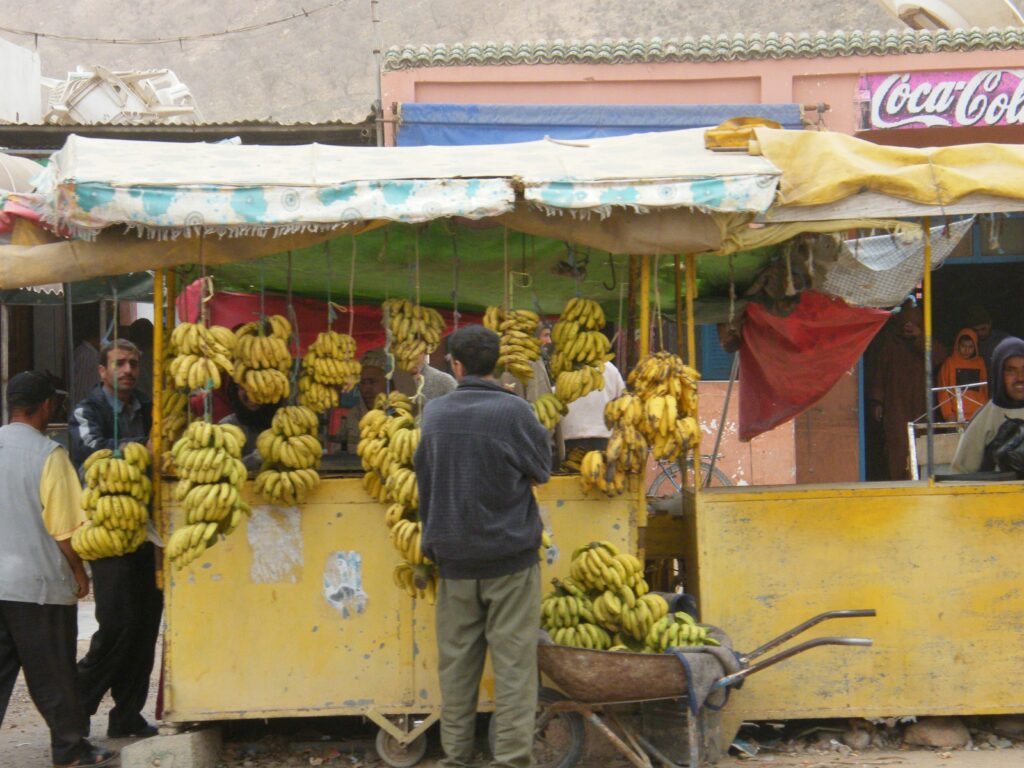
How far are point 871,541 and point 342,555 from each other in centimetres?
248

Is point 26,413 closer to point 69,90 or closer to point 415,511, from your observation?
point 415,511

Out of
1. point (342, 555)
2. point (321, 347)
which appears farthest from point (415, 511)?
point (321, 347)

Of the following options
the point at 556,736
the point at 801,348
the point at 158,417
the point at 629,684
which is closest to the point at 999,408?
the point at 801,348

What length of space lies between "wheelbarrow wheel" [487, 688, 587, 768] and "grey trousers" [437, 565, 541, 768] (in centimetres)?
32

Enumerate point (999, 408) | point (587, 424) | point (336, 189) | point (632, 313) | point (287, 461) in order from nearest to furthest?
point (336, 189) → point (287, 461) → point (999, 408) → point (632, 313) → point (587, 424)

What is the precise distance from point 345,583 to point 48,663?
1.39m

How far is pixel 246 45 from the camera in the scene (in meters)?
53.6

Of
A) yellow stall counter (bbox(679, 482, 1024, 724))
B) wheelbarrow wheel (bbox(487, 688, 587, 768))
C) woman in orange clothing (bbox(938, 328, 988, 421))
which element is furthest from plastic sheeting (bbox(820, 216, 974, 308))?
woman in orange clothing (bbox(938, 328, 988, 421))

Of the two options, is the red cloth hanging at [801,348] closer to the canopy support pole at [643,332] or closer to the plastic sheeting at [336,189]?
the canopy support pole at [643,332]

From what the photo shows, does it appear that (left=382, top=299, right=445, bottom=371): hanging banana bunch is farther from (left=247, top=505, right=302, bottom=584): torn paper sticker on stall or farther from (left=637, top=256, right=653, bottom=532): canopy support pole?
(left=637, top=256, right=653, bottom=532): canopy support pole

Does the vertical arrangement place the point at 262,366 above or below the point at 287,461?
above

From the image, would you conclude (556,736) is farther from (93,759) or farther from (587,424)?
(587,424)

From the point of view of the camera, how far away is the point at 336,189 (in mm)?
5188

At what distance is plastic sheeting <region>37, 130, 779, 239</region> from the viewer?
5105mm
